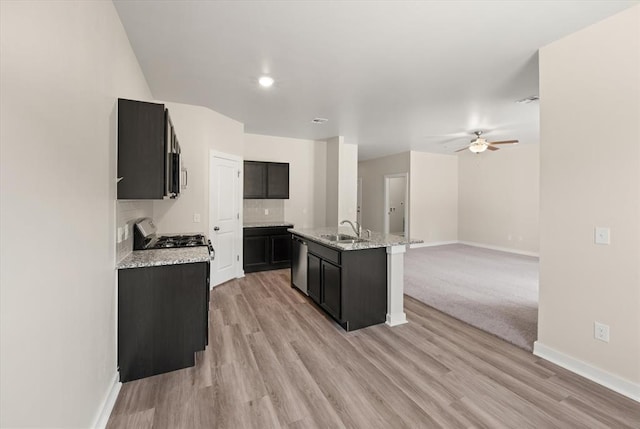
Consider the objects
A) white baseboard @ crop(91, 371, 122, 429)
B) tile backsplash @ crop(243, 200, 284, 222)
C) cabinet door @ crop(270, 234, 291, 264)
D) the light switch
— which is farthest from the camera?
tile backsplash @ crop(243, 200, 284, 222)

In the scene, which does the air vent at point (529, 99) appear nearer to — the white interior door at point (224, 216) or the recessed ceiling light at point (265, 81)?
the recessed ceiling light at point (265, 81)

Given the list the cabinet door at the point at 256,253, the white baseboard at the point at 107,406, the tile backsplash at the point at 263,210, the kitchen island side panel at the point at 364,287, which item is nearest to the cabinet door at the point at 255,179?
the tile backsplash at the point at 263,210

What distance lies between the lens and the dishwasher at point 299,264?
3865 millimetres

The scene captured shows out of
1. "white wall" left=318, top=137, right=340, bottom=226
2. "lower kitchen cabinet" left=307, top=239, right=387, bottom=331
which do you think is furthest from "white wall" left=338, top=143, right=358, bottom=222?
"lower kitchen cabinet" left=307, top=239, right=387, bottom=331

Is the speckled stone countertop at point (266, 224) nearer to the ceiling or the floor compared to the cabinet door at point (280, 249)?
nearer to the ceiling

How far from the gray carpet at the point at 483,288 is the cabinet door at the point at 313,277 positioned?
4.74 feet

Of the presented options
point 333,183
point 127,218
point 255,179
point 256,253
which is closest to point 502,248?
point 333,183

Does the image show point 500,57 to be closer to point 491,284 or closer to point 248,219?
point 491,284

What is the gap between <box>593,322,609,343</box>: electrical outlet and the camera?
2.06 meters

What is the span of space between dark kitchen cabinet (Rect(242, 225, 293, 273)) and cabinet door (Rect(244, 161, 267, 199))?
0.69 meters

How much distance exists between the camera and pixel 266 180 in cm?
538

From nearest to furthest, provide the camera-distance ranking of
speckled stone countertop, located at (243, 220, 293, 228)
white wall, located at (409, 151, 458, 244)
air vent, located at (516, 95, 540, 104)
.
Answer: air vent, located at (516, 95, 540, 104), speckled stone countertop, located at (243, 220, 293, 228), white wall, located at (409, 151, 458, 244)

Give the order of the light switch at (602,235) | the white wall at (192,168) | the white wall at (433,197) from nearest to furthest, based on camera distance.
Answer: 1. the light switch at (602,235)
2. the white wall at (192,168)
3. the white wall at (433,197)

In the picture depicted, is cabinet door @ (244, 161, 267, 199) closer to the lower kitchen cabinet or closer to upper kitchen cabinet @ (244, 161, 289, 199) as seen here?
upper kitchen cabinet @ (244, 161, 289, 199)
